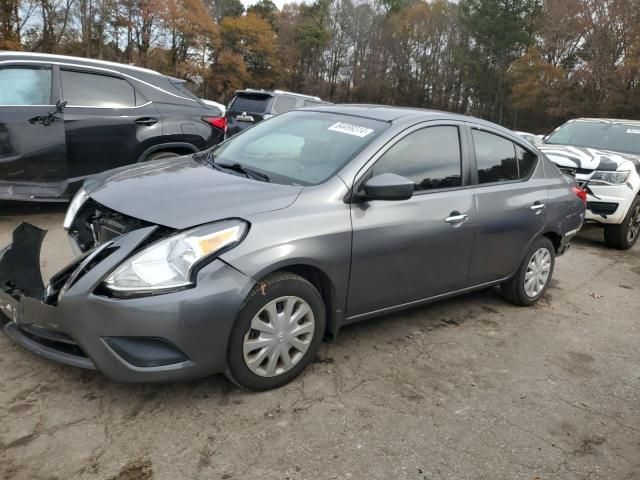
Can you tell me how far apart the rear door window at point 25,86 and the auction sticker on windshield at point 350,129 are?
144 inches

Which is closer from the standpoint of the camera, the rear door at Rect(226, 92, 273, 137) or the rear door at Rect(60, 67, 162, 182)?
the rear door at Rect(60, 67, 162, 182)

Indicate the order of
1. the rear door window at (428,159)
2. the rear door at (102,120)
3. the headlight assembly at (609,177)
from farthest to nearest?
1. the headlight assembly at (609,177)
2. the rear door at (102,120)
3. the rear door window at (428,159)

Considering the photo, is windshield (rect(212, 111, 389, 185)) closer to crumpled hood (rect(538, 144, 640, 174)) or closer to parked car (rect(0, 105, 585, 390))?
parked car (rect(0, 105, 585, 390))

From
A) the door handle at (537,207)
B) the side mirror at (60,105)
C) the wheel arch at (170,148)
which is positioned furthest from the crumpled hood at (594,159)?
the side mirror at (60,105)

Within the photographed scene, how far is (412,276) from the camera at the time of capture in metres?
3.61

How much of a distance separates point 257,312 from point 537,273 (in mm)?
2970

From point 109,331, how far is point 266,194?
43.3 inches

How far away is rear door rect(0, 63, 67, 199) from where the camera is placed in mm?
5539

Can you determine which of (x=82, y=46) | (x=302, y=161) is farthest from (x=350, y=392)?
(x=82, y=46)

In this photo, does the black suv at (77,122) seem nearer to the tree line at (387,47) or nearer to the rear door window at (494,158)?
the rear door window at (494,158)

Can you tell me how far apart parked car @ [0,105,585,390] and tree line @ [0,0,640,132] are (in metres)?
35.3

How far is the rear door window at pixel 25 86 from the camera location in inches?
220

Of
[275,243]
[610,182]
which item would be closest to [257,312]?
[275,243]

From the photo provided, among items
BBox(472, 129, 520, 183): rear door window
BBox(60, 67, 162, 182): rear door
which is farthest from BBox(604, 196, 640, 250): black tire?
BBox(60, 67, 162, 182): rear door
